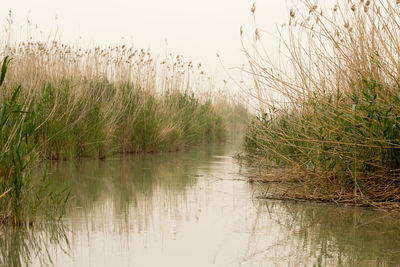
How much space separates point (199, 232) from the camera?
4.50 meters

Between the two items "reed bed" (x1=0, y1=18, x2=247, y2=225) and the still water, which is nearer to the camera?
the still water

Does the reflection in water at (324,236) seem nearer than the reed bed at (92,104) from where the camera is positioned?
Yes

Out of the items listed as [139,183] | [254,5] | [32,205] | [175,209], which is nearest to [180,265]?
[32,205]

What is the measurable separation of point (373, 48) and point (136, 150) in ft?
25.4

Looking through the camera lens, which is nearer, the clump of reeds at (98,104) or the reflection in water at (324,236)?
the reflection in water at (324,236)

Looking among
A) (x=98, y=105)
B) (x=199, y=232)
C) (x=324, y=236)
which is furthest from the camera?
(x=98, y=105)

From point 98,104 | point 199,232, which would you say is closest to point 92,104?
point 98,104

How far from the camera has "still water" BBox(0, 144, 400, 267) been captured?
144 inches

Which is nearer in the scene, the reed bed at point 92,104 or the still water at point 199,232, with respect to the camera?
the still water at point 199,232

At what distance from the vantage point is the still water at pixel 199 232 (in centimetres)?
367

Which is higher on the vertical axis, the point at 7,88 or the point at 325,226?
the point at 7,88

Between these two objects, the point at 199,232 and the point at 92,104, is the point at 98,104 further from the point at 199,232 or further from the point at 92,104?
the point at 199,232

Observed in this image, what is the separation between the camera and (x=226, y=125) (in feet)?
73.4

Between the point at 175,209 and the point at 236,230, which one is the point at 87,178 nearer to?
the point at 175,209
